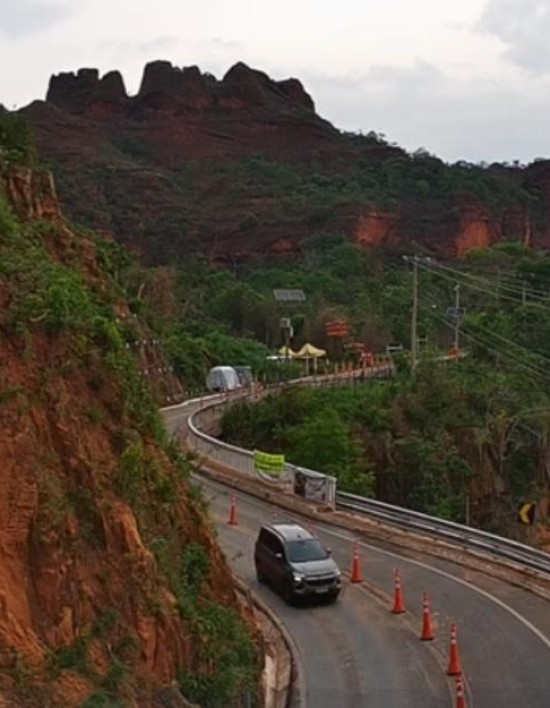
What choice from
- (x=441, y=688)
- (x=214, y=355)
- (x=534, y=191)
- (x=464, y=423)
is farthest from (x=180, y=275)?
(x=441, y=688)

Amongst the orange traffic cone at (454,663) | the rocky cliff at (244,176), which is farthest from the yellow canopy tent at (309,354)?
the orange traffic cone at (454,663)

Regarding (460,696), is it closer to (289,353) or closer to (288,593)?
(288,593)

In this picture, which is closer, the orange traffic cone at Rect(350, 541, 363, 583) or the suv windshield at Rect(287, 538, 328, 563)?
the suv windshield at Rect(287, 538, 328, 563)

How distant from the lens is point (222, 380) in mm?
55344

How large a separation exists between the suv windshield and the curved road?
0.95m

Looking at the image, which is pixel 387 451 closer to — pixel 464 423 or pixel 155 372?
pixel 464 423

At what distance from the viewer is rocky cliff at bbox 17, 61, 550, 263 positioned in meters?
109

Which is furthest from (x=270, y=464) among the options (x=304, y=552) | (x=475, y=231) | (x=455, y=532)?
(x=475, y=231)

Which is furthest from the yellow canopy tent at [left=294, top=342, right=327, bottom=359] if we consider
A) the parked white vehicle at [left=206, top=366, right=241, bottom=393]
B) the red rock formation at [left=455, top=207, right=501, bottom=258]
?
the red rock formation at [left=455, top=207, right=501, bottom=258]

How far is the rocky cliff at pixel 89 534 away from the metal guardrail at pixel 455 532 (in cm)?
950

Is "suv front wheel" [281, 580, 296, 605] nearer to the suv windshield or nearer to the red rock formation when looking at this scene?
the suv windshield

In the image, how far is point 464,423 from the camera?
4606cm

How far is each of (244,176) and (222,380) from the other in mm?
77792

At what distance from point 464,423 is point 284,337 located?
28958mm
